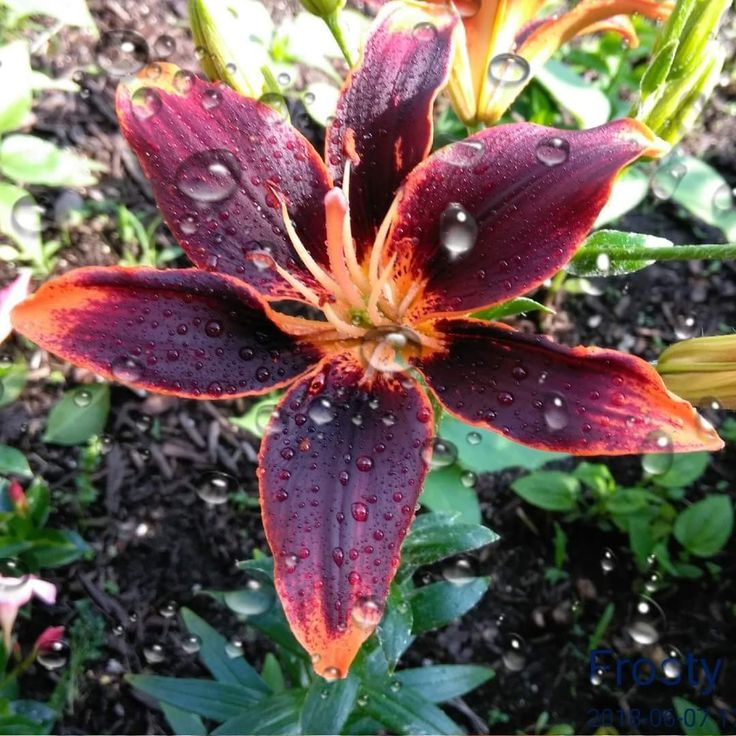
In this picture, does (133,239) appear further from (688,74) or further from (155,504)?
(688,74)

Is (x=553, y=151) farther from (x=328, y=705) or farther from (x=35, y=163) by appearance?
(x=35, y=163)

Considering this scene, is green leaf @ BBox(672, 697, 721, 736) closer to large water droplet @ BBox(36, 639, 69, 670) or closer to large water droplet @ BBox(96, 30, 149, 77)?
large water droplet @ BBox(36, 639, 69, 670)

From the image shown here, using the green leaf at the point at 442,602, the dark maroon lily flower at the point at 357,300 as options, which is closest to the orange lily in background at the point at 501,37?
the dark maroon lily flower at the point at 357,300

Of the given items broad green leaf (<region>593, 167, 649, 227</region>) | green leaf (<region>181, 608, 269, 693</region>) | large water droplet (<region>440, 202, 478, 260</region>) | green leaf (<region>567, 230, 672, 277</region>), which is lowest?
green leaf (<region>181, 608, 269, 693</region>)

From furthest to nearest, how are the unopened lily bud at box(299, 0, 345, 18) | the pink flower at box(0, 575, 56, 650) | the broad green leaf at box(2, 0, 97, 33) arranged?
the broad green leaf at box(2, 0, 97, 33), the pink flower at box(0, 575, 56, 650), the unopened lily bud at box(299, 0, 345, 18)

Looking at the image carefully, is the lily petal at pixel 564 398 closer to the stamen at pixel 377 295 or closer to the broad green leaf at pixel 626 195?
the stamen at pixel 377 295

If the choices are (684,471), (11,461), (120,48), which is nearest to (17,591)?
(11,461)

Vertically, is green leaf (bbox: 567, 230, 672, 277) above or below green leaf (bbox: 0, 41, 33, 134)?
above

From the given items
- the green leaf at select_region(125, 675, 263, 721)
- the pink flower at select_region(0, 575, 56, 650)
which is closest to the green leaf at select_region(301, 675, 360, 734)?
the green leaf at select_region(125, 675, 263, 721)
